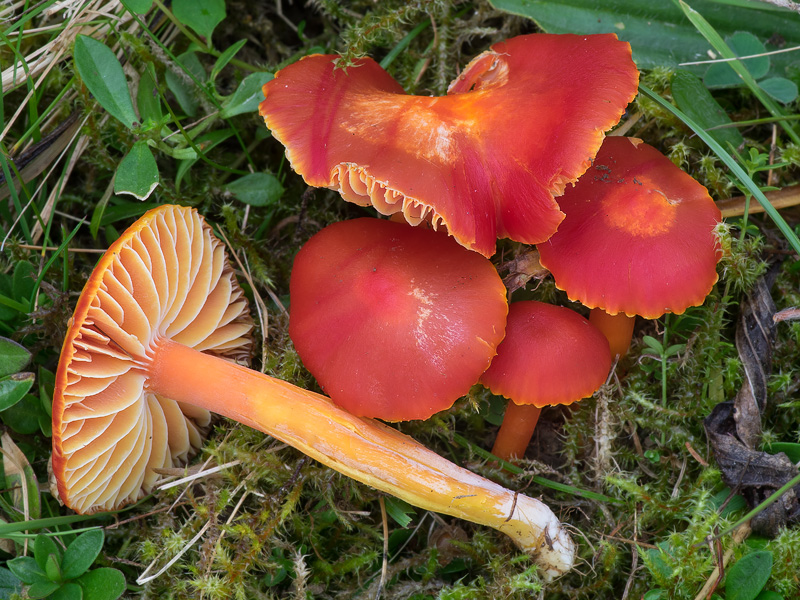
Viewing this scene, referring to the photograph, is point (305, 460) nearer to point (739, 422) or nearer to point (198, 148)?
point (198, 148)

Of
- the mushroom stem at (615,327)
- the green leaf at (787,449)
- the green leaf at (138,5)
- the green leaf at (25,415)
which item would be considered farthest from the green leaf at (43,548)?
the green leaf at (787,449)

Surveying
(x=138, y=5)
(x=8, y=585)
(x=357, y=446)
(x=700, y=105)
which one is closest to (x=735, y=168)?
(x=700, y=105)

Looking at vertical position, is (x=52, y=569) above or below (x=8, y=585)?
above

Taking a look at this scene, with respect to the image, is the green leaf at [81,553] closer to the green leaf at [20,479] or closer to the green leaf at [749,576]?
the green leaf at [20,479]

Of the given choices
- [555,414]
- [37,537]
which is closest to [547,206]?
[555,414]

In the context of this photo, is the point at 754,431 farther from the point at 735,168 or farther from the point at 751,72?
the point at 751,72

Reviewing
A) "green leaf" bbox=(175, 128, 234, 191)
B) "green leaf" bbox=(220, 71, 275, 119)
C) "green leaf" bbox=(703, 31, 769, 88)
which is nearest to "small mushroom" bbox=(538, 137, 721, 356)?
"green leaf" bbox=(703, 31, 769, 88)
